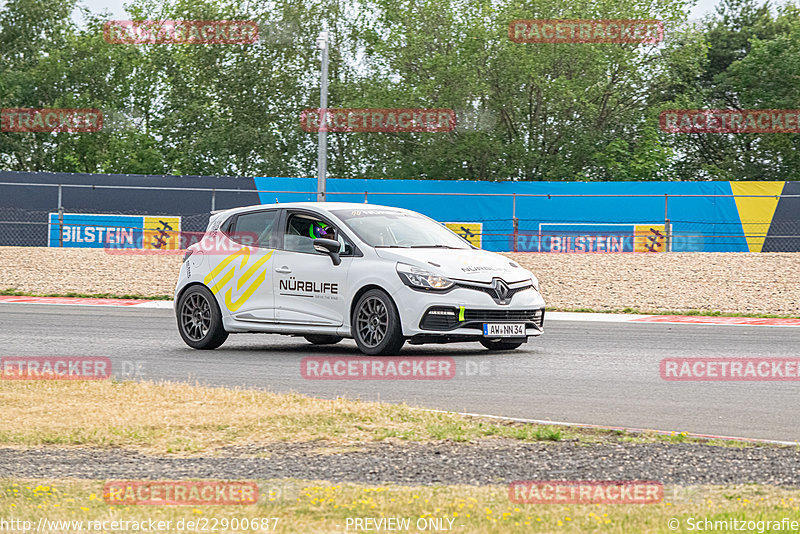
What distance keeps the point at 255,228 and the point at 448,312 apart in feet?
9.63

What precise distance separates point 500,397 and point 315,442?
2.68 m

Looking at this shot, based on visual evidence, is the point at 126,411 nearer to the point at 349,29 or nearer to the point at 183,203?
the point at 183,203

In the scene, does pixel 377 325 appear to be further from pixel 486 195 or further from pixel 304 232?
pixel 486 195

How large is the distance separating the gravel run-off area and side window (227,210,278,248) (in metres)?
6.55

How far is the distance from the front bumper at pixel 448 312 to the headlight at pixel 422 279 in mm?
74

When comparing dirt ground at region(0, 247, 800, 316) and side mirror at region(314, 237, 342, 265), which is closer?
side mirror at region(314, 237, 342, 265)

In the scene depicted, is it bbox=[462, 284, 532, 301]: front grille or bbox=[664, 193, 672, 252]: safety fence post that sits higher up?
bbox=[664, 193, 672, 252]: safety fence post

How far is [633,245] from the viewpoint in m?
32.2

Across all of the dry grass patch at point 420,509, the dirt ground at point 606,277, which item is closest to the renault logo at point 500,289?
the dry grass patch at point 420,509

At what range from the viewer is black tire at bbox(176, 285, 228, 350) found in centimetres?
1408

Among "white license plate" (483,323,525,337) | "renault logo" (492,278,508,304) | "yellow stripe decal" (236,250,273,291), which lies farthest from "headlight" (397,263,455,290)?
"yellow stripe decal" (236,250,273,291)

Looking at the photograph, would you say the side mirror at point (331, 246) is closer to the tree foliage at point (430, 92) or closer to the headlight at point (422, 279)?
the headlight at point (422, 279)

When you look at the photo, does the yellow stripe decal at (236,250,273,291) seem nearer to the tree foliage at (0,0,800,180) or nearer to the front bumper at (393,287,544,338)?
the front bumper at (393,287,544,338)

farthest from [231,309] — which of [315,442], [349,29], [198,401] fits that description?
[349,29]
